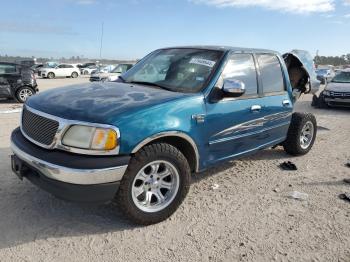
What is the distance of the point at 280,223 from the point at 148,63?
2.75m

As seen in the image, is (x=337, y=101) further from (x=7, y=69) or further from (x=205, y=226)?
(x=7, y=69)

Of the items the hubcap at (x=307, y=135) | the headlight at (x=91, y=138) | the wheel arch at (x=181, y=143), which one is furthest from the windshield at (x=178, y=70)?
the hubcap at (x=307, y=135)

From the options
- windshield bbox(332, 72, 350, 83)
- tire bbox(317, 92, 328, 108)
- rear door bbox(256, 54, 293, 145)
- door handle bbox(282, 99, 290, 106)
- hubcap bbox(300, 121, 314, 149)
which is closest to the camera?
rear door bbox(256, 54, 293, 145)

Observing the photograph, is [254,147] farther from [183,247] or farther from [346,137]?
[346,137]

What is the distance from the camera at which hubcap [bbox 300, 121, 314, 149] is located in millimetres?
6383

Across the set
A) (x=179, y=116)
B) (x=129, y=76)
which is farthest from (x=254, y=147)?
(x=129, y=76)

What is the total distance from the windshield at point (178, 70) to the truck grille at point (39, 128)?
1429 millimetres

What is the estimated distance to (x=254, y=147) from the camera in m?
4.96

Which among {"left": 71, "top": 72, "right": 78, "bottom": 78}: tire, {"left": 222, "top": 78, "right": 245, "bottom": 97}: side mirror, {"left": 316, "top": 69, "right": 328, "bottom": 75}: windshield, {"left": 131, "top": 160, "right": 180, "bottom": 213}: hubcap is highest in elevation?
{"left": 222, "top": 78, "right": 245, "bottom": 97}: side mirror

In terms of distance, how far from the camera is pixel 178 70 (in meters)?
4.55

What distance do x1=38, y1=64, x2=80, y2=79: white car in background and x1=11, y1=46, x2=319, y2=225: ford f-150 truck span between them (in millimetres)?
31535

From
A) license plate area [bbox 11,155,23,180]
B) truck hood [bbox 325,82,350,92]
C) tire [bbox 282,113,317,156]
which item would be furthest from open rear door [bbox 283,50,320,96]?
truck hood [bbox 325,82,350,92]

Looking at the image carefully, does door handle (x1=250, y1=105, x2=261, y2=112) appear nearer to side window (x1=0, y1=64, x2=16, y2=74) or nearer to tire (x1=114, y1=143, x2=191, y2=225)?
tire (x1=114, y1=143, x2=191, y2=225)

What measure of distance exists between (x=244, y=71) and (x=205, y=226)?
2.09 metres
